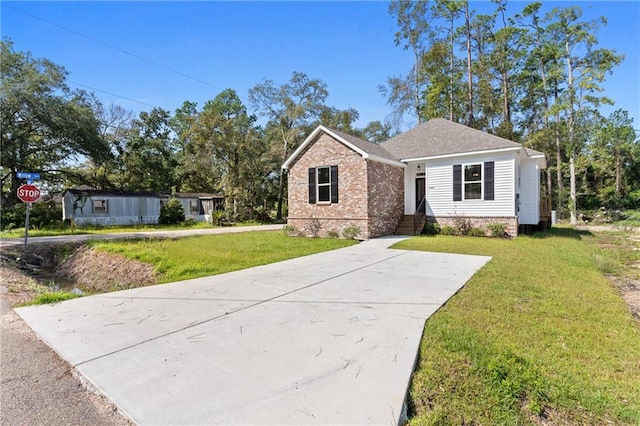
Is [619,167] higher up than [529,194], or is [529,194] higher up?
[619,167]

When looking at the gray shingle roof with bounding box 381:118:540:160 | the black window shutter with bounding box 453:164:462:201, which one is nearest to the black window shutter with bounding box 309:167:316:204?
the gray shingle roof with bounding box 381:118:540:160

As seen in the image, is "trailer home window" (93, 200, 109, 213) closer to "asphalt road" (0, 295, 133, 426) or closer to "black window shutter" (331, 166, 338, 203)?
"black window shutter" (331, 166, 338, 203)

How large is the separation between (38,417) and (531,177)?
17.3m

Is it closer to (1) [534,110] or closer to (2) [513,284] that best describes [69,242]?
(2) [513,284]

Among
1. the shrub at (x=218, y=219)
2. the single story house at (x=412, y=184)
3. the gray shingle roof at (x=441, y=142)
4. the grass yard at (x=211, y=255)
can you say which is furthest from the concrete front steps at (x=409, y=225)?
the shrub at (x=218, y=219)

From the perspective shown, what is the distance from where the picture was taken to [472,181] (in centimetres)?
1327

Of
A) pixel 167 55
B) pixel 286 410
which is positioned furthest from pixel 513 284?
pixel 167 55

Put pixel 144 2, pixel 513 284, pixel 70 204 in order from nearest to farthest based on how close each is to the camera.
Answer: pixel 513 284 < pixel 144 2 < pixel 70 204

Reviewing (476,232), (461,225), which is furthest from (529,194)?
(461,225)

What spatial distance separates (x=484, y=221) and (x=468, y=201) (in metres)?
1.06

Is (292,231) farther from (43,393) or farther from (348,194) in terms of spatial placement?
(43,393)

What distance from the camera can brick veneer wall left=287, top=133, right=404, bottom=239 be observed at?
12.6 m

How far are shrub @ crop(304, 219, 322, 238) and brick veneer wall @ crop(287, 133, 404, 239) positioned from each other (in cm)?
1

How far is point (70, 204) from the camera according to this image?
21.0m
